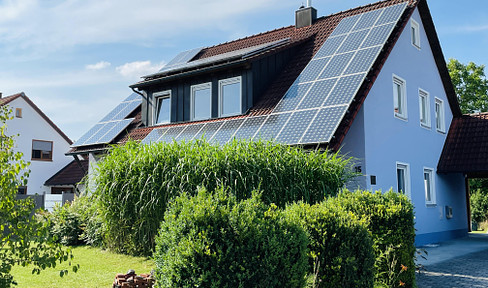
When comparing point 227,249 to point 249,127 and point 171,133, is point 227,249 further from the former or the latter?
point 171,133

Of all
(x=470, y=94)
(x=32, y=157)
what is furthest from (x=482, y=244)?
(x=32, y=157)

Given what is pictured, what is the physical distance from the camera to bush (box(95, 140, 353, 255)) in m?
9.52

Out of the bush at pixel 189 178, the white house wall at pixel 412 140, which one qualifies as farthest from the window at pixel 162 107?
the white house wall at pixel 412 140

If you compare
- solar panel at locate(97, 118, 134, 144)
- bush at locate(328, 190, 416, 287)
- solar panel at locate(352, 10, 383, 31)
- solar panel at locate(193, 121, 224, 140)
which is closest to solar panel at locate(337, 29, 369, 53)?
solar panel at locate(352, 10, 383, 31)

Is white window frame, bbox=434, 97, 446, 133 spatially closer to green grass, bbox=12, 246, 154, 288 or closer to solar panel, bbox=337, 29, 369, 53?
solar panel, bbox=337, 29, 369, 53

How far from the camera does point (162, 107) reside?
695 inches

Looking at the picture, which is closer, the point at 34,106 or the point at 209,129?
the point at 209,129

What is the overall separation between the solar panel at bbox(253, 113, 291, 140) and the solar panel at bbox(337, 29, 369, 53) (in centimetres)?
342

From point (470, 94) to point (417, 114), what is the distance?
2102cm

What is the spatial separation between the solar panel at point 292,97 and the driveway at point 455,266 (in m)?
5.28

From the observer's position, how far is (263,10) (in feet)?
36.5

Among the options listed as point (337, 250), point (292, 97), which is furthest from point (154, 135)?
point (337, 250)

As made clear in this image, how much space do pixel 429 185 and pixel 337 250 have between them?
11923mm

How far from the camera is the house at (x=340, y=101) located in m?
12.7
